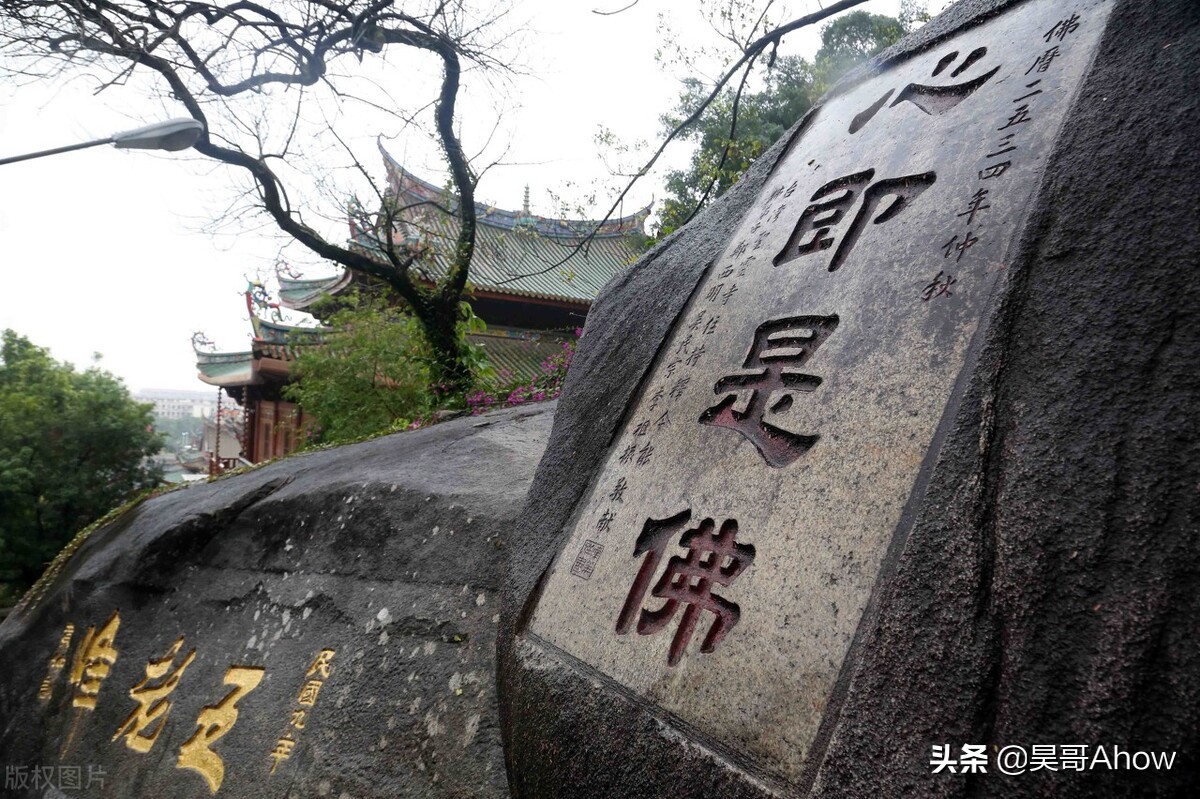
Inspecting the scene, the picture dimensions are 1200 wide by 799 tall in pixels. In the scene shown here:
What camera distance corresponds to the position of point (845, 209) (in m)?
2.00

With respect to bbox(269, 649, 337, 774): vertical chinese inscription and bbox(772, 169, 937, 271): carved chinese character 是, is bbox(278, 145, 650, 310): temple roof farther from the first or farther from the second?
bbox(772, 169, 937, 271): carved chinese character 是

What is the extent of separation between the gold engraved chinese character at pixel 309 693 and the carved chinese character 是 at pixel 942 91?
8.83 ft

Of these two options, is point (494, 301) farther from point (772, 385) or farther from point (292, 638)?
point (772, 385)

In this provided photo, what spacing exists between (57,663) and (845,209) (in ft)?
14.7

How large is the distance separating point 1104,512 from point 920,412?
1.18ft

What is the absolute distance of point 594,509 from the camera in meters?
2.11

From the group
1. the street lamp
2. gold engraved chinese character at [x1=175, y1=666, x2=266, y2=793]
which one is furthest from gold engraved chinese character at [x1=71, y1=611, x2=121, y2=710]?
the street lamp

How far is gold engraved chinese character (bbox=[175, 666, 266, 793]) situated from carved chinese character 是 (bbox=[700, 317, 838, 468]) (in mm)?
2253

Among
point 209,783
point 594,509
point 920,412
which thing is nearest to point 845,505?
point 920,412

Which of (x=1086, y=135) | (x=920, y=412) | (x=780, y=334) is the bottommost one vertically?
(x=920, y=412)

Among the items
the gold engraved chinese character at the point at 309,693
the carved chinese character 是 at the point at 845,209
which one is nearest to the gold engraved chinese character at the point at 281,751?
the gold engraved chinese character at the point at 309,693

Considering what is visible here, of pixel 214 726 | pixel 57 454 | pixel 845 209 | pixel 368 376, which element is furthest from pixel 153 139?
pixel 57 454

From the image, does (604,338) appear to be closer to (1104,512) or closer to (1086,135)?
(1086,135)

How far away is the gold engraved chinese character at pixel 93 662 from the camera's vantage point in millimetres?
3561
